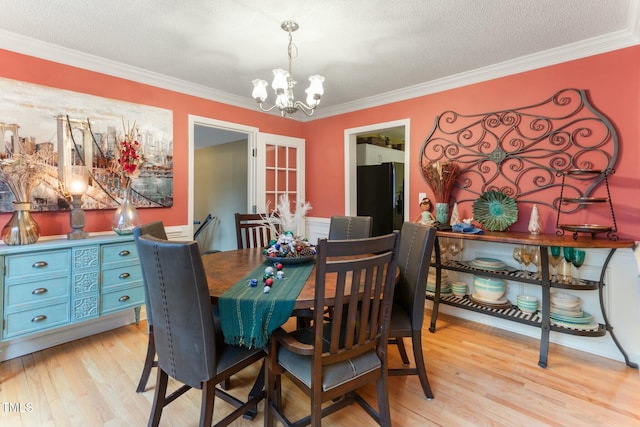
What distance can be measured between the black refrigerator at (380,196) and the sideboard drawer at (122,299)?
9.40 feet

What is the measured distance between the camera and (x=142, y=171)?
3.09 meters

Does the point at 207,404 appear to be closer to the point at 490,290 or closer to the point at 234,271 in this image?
the point at 234,271

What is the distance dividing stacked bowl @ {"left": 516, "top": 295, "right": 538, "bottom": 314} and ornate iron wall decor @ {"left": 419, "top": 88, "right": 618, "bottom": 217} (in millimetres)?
780

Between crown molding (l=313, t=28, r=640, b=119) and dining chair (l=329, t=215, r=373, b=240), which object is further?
dining chair (l=329, t=215, r=373, b=240)

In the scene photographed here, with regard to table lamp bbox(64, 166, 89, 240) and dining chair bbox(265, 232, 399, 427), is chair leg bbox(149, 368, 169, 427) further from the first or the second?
table lamp bbox(64, 166, 89, 240)

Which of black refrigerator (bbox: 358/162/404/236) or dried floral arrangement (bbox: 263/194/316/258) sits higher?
black refrigerator (bbox: 358/162/404/236)

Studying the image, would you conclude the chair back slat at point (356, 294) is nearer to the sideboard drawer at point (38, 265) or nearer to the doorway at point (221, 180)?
the sideboard drawer at point (38, 265)

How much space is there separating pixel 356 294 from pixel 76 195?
8.39ft

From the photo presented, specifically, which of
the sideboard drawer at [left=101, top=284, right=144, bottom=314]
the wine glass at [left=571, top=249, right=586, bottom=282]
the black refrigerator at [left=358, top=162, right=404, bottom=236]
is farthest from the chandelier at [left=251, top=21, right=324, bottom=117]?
the black refrigerator at [left=358, top=162, right=404, bottom=236]

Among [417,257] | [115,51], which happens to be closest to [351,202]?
[417,257]

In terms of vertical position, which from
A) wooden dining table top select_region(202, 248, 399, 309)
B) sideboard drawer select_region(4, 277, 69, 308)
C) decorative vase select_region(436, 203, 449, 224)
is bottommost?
sideboard drawer select_region(4, 277, 69, 308)

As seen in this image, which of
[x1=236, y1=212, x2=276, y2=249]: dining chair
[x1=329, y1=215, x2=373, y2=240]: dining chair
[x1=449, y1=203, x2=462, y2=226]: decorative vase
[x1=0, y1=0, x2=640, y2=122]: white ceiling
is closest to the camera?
[x1=0, y1=0, x2=640, y2=122]: white ceiling

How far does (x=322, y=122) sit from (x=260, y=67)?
161 centimetres

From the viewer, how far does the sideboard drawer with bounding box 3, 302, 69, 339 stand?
7.03ft
